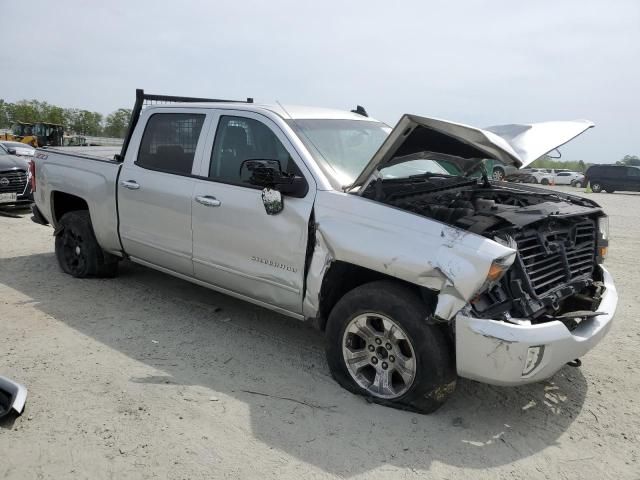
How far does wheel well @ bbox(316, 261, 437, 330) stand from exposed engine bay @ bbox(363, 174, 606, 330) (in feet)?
1.59

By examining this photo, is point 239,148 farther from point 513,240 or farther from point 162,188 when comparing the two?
point 513,240

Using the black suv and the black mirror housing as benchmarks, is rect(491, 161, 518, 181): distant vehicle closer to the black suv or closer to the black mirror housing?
the black mirror housing

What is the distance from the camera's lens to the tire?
10.5 ft

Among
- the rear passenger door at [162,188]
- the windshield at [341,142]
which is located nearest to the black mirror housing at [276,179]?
the windshield at [341,142]

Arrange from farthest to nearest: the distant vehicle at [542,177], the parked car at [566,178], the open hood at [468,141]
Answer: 1. the parked car at [566,178]
2. the distant vehicle at [542,177]
3. the open hood at [468,141]

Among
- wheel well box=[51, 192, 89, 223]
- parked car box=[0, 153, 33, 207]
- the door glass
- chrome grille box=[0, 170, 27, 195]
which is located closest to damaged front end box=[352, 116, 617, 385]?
the door glass

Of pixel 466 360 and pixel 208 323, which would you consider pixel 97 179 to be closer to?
pixel 208 323

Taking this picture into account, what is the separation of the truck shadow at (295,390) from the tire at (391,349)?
13 centimetres

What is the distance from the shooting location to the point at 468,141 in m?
3.37

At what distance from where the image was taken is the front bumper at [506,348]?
2969mm

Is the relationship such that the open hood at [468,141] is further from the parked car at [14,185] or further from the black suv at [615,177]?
the black suv at [615,177]

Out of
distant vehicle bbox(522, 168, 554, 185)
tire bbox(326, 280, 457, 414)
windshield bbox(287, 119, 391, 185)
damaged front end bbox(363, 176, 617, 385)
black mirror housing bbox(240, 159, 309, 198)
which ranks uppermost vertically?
windshield bbox(287, 119, 391, 185)

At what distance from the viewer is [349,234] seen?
11.4 feet

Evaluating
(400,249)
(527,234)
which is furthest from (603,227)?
(400,249)
